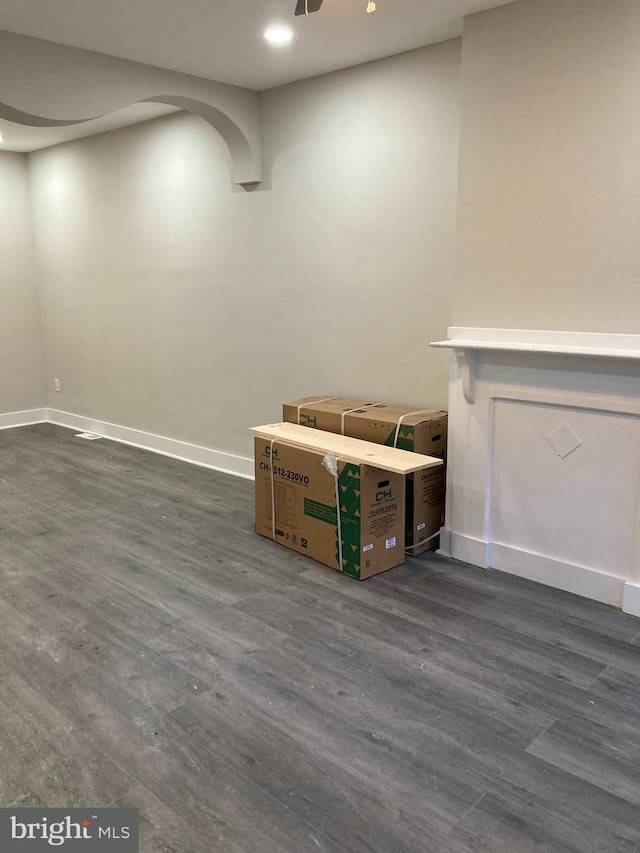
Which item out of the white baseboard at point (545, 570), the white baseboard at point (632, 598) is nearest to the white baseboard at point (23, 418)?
the white baseboard at point (545, 570)

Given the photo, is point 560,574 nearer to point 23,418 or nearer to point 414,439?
point 414,439

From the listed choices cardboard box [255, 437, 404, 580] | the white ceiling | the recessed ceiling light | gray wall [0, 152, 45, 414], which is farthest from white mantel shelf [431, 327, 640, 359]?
gray wall [0, 152, 45, 414]

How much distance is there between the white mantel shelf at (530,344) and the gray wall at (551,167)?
0.04 meters

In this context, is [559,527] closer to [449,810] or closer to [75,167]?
[449,810]

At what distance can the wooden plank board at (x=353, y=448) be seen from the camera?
2875mm

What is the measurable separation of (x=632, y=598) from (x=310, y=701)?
1414 millimetres

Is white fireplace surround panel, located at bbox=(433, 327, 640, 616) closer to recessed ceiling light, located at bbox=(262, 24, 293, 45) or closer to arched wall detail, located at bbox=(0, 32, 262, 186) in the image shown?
recessed ceiling light, located at bbox=(262, 24, 293, 45)

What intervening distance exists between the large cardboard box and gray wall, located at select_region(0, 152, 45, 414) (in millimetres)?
4171

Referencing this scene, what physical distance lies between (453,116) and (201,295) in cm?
225

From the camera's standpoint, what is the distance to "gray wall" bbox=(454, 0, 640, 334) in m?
2.50

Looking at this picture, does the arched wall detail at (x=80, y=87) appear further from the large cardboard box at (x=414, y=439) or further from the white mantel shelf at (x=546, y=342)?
the white mantel shelf at (x=546, y=342)

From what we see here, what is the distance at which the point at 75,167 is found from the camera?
573 cm

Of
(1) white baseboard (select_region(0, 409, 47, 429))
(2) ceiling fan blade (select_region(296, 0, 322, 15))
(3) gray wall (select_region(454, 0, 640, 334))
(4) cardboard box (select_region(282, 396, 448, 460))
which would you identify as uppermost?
(2) ceiling fan blade (select_region(296, 0, 322, 15))

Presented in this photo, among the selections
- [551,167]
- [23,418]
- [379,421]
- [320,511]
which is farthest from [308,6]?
[23,418]
